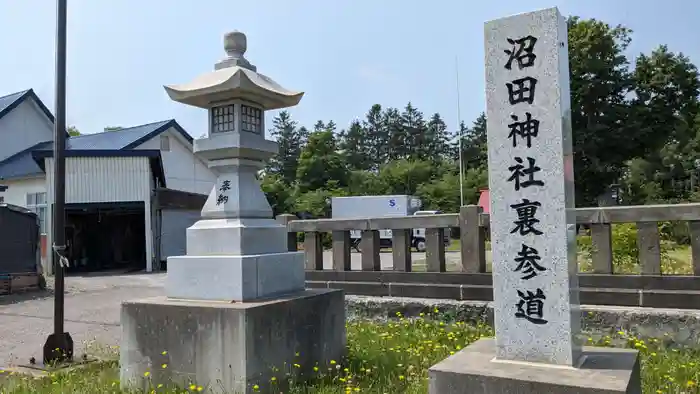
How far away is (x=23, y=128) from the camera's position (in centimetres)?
2594

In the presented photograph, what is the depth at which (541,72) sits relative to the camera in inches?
149

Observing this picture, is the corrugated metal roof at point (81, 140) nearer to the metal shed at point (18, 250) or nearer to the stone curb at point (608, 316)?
the metal shed at point (18, 250)

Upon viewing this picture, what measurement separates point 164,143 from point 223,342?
23.7m

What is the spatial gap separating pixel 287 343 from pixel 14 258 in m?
12.7

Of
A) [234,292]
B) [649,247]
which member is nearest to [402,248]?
[649,247]

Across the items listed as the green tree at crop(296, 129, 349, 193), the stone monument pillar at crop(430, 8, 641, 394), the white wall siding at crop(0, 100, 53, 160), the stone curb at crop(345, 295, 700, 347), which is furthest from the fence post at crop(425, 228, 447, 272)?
the green tree at crop(296, 129, 349, 193)

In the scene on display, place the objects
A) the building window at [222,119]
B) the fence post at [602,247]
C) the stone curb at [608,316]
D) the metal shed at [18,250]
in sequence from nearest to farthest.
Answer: the building window at [222,119] < the stone curb at [608,316] < the fence post at [602,247] < the metal shed at [18,250]

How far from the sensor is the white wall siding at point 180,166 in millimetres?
26828

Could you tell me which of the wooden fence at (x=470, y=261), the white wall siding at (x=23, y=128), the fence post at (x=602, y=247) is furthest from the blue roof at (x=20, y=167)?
the fence post at (x=602, y=247)

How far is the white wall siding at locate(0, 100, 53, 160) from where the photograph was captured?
25.0m

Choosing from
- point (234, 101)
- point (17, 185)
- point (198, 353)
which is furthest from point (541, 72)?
point (17, 185)

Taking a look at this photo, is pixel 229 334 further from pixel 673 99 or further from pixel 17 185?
pixel 673 99

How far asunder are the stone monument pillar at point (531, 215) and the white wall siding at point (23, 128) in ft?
87.1

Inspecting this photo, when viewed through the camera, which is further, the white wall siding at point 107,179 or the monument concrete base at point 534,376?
the white wall siding at point 107,179
